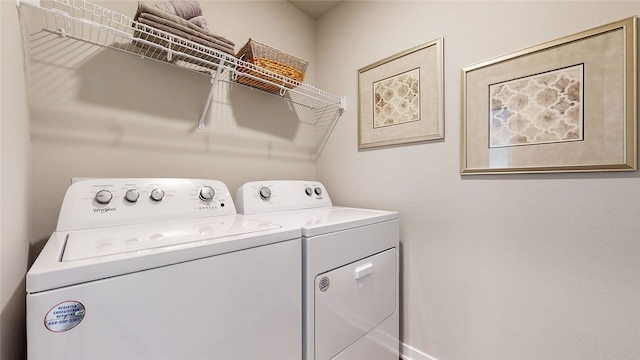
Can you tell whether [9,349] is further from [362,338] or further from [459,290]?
[459,290]

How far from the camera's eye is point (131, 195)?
0.98 m

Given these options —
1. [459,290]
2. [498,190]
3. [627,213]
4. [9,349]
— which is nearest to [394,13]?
[498,190]

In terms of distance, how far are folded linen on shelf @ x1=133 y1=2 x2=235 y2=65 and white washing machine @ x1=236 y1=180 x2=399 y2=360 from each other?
0.66 m

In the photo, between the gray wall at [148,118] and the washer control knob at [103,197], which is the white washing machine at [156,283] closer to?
the washer control knob at [103,197]

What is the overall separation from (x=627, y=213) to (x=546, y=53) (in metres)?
0.64

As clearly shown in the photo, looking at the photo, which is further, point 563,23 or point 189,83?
point 189,83

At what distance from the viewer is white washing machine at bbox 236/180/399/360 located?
938mm

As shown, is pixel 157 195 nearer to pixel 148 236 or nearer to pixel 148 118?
pixel 148 236

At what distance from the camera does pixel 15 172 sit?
0.65 m

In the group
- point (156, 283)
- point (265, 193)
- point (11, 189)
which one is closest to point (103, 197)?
point (11, 189)

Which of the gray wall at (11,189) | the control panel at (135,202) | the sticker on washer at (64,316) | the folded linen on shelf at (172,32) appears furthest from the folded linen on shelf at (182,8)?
the sticker on washer at (64,316)

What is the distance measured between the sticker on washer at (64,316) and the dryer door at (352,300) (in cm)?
63

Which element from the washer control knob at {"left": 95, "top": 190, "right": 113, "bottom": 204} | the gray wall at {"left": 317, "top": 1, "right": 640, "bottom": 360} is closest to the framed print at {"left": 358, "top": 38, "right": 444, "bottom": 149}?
the gray wall at {"left": 317, "top": 1, "right": 640, "bottom": 360}

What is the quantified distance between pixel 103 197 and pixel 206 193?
35 centimetres
